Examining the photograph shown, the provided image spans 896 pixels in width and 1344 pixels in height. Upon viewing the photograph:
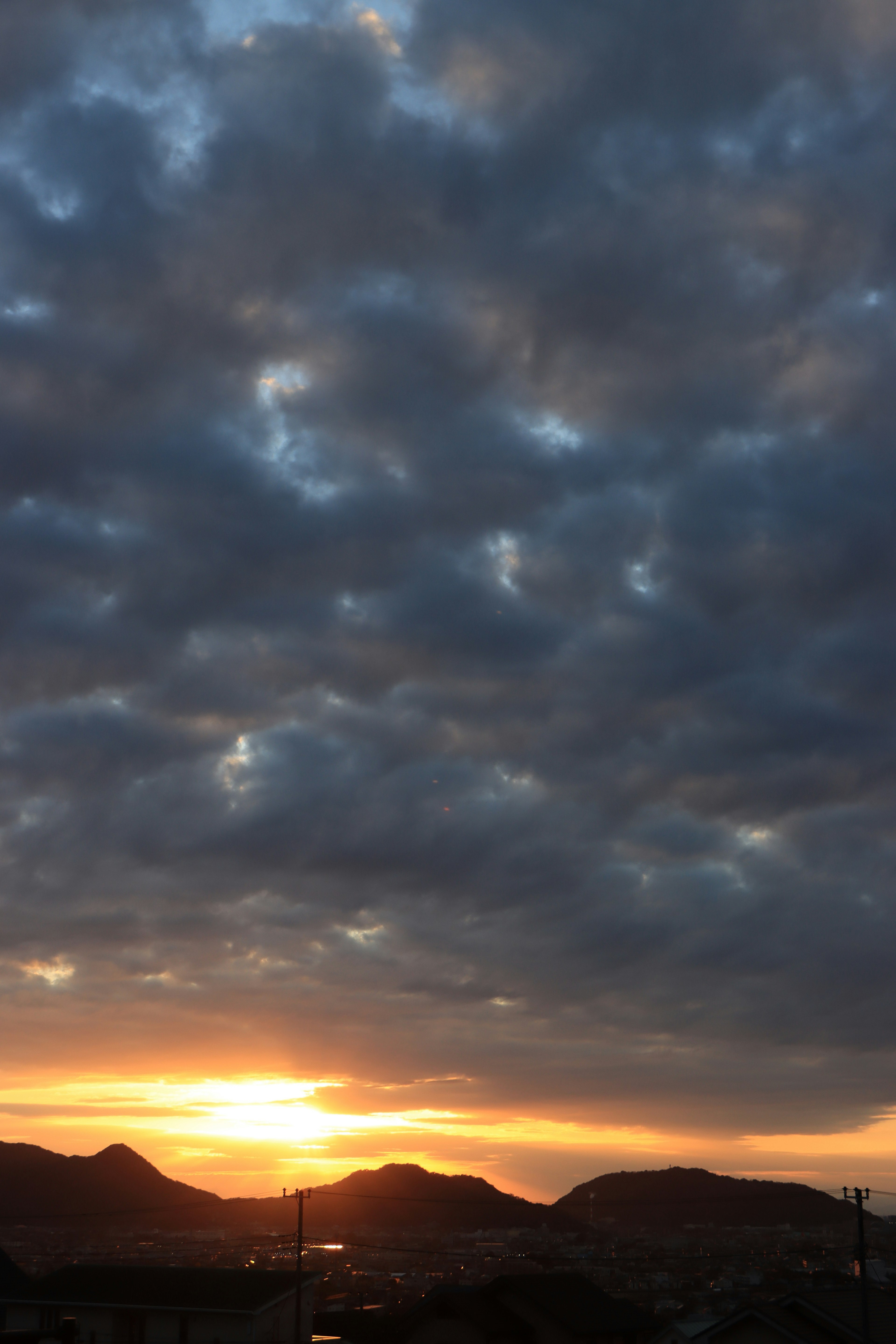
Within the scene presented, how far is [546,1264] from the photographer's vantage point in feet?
417

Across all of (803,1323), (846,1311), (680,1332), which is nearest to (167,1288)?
(680,1332)

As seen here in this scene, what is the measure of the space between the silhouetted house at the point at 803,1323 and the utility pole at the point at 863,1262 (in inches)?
32.9

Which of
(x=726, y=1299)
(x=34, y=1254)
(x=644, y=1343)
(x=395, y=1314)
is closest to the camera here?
(x=644, y=1343)

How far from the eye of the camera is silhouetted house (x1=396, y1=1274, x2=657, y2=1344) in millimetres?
56000

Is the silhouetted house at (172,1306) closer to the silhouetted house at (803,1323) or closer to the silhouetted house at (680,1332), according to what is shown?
the silhouetted house at (680,1332)

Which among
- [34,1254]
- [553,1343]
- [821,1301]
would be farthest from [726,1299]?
[34,1254]

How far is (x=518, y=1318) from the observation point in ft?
189

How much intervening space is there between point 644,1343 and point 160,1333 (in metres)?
27.2

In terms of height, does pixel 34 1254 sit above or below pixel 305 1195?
below

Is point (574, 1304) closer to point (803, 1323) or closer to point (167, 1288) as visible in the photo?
point (803, 1323)

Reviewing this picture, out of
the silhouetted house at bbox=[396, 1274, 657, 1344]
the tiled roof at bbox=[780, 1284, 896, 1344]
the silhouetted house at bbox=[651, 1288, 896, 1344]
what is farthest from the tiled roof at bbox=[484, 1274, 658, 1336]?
the tiled roof at bbox=[780, 1284, 896, 1344]

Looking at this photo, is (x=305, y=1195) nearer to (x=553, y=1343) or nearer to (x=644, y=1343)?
(x=553, y=1343)

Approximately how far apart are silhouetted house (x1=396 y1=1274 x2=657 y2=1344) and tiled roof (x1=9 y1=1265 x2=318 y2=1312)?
26.1 ft

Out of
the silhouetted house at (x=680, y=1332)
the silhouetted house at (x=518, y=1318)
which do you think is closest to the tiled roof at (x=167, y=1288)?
the silhouetted house at (x=518, y=1318)
